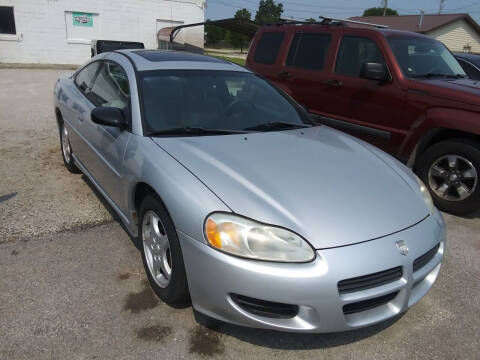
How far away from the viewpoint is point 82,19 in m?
19.2

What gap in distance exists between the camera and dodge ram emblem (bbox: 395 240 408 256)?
82.2 inches

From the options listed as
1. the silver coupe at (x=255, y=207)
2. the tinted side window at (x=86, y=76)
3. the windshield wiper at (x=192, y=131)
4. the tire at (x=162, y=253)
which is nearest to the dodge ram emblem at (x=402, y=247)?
the silver coupe at (x=255, y=207)

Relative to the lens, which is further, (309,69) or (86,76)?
(309,69)

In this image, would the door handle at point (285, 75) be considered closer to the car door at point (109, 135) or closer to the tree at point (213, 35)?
the car door at point (109, 135)

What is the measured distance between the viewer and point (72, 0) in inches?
733

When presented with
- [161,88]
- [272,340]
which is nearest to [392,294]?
[272,340]

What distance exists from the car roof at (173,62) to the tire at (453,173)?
7.31 ft

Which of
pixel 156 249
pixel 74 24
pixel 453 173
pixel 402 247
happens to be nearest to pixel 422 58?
pixel 453 173

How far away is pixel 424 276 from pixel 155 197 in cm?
162

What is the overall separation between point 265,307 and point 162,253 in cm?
81

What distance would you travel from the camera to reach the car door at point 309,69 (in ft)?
17.5

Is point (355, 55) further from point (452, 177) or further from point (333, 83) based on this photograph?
point (452, 177)

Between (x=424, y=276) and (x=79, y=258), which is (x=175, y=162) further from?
(x=424, y=276)

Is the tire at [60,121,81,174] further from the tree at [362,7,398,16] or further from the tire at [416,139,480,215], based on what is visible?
the tree at [362,7,398,16]
